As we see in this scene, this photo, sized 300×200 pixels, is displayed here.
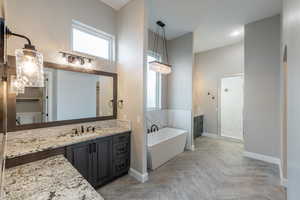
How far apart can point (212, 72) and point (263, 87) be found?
2.27 metres

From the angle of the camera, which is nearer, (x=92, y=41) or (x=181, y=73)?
(x=92, y=41)

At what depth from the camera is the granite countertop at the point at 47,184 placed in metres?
0.91

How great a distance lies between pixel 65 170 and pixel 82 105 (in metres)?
1.62

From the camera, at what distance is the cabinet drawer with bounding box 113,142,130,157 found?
2.59 meters

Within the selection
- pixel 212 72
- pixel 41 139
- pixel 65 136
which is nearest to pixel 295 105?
pixel 65 136

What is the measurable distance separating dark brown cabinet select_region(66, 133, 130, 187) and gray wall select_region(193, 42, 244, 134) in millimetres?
3291

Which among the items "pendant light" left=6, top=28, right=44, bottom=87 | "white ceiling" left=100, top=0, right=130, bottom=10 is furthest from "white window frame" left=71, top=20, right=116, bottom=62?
"pendant light" left=6, top=28, right=44, bottom=87

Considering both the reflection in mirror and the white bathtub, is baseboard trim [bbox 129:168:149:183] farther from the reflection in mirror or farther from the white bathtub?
the reflection in mirror

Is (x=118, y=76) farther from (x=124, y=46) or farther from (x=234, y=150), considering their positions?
(x=234, y=150)

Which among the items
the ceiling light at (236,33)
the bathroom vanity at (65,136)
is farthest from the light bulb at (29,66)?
the ceiling light at (236,33)

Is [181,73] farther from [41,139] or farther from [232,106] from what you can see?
[41,139]

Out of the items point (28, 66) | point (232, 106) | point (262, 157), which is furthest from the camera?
point (232, 106)

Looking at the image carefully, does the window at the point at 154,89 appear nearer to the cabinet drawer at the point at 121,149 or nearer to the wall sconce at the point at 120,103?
the wall sconce at the point at 120,103

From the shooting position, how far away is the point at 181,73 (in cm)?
445
